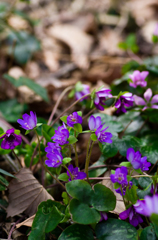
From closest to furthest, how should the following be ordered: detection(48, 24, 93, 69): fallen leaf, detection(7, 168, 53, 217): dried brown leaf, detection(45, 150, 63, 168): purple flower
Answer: detection(45, 150, 63, 168): purple flower, detection(7, 168, 53, 217): dried brown leaf, detection(48, 24, 93, 69): fallen leaf

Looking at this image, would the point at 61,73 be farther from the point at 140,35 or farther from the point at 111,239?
the point at 111,239

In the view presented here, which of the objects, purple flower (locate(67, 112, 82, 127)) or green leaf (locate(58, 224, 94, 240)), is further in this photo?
purple flower (locate(67, 112, 82, 127))

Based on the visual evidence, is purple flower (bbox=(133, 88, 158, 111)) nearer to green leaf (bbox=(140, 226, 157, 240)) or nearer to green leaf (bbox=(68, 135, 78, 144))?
green leaf (bbox=(68, 135, 78, 144))

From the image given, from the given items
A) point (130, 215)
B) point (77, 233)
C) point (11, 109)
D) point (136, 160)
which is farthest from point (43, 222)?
point (11, 109)

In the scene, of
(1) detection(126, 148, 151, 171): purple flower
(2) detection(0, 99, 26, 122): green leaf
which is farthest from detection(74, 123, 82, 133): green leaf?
(2) detection(0, 99, 26, 122): green leaf

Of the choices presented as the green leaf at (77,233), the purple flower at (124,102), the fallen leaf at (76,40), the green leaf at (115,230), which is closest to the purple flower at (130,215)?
the green leaf at (115,230)

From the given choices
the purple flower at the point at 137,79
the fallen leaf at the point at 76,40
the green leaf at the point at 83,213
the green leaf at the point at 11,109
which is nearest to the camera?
the green leaf at the point at 83,213

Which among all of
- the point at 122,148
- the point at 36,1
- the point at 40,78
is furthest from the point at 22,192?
the point at 36,1

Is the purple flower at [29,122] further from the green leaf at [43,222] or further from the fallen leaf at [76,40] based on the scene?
the fallen leaf at [76,40]
